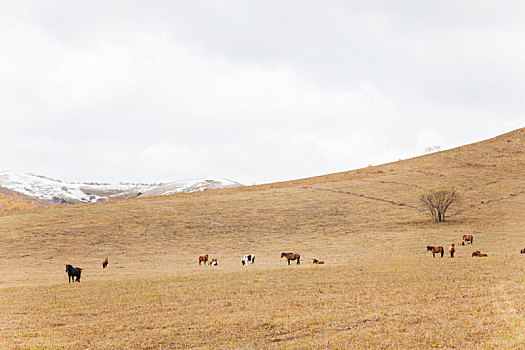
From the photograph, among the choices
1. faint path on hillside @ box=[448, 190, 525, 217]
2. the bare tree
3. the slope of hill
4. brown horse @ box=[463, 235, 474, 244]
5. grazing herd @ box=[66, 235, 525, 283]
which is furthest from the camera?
the slope of hill

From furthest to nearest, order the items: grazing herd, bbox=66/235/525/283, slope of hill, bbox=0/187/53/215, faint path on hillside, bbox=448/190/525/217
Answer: slope of hill, bbox=0/187/53/215, faint path on hillside, bbox=448/190/525/217, grazing herd, bbox=66/235/525/283

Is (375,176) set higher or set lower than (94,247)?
higher

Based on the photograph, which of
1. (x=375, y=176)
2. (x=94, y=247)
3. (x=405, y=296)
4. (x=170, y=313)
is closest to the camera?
(x=170, y=313)

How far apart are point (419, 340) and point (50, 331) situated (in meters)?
13.1

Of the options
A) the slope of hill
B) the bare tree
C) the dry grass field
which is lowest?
the dry grass field

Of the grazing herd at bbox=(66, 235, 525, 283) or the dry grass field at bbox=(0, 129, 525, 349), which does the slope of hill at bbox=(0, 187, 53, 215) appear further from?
the grazing herd at bbox=(66, 235, 525, 283)

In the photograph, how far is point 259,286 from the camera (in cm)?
2497

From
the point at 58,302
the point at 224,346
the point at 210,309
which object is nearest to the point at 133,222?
the point at 58,302

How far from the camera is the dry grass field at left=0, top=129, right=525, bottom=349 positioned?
15.2 meters

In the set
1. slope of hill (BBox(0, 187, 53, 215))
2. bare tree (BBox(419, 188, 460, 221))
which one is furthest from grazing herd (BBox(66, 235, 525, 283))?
slope of hill (BBox(0, 187, 53, 215))

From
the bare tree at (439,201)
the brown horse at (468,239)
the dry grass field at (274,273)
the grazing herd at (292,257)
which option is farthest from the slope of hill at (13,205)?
the brown horse at (468,239)

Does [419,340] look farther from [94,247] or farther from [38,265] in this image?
[94,247]

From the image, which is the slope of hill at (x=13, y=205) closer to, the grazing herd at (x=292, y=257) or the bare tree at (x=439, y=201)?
the grazing herd at (x=292, y=257)

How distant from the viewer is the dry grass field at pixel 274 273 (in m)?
15.2
